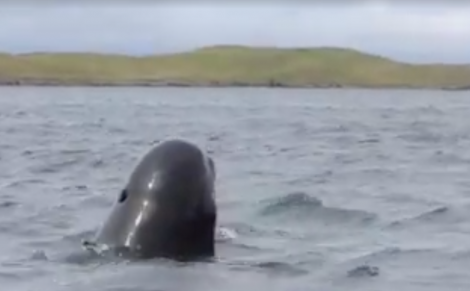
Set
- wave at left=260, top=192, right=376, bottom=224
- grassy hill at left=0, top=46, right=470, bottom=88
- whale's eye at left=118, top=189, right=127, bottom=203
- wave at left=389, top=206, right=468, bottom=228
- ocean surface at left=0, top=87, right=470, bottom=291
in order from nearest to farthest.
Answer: ocean surface at left=0, top=87, right=470, bottom=291 → whale's eye at left=118, top=189, right=127, bottom=203 → wave at left=389, top=206, right=468, bottom=228 → wave at left=260, top=192, right=376, bottom=224 → grassy hill at left=0, top=46, right=470, bottom=88

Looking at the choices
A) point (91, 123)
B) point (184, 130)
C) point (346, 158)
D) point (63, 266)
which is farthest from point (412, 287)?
point (91, 123)

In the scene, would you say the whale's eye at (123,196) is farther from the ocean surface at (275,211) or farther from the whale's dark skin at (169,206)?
the ocean surface at (275,211)

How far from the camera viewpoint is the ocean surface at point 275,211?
9.98 metres

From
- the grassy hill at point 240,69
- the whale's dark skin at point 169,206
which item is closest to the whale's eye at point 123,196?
the whale's dark skin at point 169,206

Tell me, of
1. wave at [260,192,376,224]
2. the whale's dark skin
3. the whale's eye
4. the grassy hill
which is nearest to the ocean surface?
wave at [260,192,376,224]

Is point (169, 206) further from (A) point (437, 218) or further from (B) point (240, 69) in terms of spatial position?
(B) point (240, 69)

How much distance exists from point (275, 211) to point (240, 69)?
14510cm

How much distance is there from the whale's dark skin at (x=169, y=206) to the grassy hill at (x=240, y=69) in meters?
122

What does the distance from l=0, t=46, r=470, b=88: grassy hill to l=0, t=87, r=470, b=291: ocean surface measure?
106859mm

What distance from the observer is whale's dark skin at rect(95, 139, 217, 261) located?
32.3ft

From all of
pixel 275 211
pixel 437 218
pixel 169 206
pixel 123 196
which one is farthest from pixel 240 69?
pixel 169 206

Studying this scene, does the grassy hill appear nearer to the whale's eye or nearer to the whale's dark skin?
the whale's eye

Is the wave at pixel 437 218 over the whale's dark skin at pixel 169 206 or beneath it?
beneath

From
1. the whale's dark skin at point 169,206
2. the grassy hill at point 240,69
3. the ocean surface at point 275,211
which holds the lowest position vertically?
the grassy hill at point 240,69
